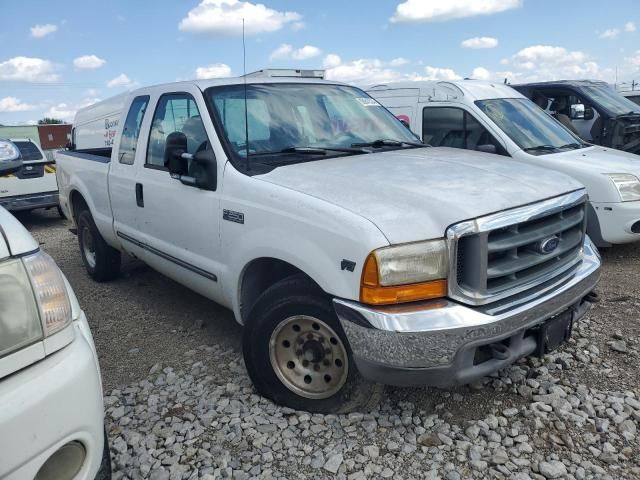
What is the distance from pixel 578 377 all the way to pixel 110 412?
2.79 meters

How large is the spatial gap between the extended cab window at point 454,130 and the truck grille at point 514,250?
3357 millimetres

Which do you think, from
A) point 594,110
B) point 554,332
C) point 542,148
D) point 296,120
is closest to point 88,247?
point 296,120

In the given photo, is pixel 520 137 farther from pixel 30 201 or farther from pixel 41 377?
pixel 30 201

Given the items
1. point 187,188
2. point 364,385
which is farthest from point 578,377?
point 187,188

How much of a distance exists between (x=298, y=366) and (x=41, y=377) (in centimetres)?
154

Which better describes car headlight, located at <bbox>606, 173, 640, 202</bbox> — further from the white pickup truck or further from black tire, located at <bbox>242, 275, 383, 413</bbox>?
black tire, located at <bbox>242, 275, 383, 413</bbox>

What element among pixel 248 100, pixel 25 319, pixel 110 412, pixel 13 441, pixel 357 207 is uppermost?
pixel 248 100

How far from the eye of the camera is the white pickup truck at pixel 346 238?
2.46m

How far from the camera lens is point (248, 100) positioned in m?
3.75

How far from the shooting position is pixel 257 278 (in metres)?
3.30

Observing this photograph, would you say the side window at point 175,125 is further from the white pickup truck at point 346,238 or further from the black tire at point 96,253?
the black tire at point 96,253

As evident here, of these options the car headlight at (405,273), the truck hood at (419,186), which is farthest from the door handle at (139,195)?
the car headlight at (405,273)

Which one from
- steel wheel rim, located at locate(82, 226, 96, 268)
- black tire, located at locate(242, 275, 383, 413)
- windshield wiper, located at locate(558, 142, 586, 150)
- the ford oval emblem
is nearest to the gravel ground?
black tire, located at locate(242, 275, 383, 413)

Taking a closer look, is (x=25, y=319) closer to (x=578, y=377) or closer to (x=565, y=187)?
(x=565, y=187)
